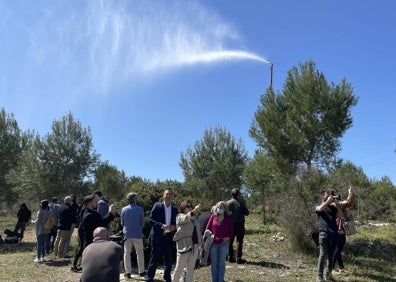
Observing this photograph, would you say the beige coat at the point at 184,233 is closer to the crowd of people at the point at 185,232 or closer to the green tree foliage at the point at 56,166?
the crowd of people at the point at 185,232

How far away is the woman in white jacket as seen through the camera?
798cm

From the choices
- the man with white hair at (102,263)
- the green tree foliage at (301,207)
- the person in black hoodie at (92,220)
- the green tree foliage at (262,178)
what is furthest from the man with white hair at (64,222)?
the man with white hair at (102,263)

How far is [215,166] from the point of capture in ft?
85.7

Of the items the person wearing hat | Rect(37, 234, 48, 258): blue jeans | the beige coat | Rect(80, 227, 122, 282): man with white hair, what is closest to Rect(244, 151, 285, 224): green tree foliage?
the person wearing hat

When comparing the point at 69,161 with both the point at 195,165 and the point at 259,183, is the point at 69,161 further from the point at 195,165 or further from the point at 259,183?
the point at 259,183

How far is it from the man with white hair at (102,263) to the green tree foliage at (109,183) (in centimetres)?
2995

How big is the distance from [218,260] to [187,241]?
0.81 meters

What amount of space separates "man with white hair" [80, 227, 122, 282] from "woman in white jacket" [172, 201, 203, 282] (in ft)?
10.6

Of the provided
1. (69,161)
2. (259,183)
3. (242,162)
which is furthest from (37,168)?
(259,183)

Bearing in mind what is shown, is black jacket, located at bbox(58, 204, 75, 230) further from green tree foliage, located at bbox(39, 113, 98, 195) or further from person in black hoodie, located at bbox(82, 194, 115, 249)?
green tree foliage, located at bbox(39, 113, 98, 195)

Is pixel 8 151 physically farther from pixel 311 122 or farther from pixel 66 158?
pixel 311 122

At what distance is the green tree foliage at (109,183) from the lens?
34.9 meters

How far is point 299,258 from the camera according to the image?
1237cm

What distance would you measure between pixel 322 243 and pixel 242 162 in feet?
56.9
